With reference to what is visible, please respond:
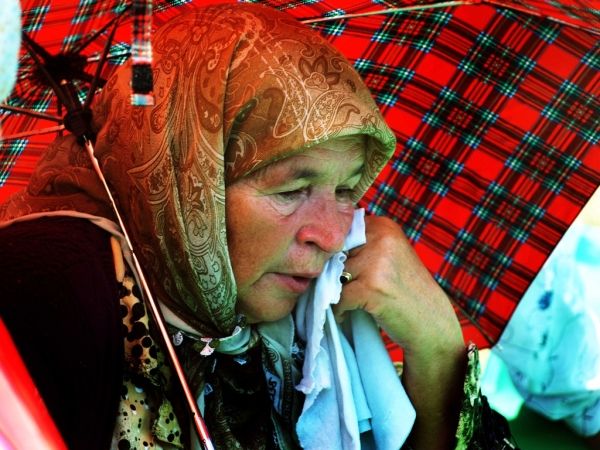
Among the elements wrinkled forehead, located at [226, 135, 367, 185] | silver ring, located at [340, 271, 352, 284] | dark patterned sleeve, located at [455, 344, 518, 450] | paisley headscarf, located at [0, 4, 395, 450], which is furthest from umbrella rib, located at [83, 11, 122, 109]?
dark patterned sleeve, located at [455, 344, 518, 450]

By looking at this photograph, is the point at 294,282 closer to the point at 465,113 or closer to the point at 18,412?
the point at 465,113

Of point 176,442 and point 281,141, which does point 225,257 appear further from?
point 176,442

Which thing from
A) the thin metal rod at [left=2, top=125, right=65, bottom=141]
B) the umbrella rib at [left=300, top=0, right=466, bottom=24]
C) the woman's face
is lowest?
the thin metal rod at [left=2, top=125, right=65, bottom=141]

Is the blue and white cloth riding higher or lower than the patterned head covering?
lower

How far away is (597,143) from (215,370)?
1.35m

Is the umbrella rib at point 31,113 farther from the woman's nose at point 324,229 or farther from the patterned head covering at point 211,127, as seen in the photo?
the woman's nose at point 324,229

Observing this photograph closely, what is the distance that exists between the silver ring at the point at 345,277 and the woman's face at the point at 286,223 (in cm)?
17

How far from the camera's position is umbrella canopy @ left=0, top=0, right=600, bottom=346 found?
2404 millimetres

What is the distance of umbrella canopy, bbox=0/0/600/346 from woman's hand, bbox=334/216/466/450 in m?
0.48

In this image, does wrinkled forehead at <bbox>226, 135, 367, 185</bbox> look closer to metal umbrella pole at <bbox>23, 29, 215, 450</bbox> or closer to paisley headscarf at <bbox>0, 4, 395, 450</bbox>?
paisley headscarf at <bbox>0, 4, 395, 450</bbox>

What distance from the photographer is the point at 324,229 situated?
2111 millimetres

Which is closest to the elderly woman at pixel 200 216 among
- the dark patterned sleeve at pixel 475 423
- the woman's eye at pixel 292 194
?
the woman's eye at pixel 292 194

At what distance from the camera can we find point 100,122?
228 centimetres

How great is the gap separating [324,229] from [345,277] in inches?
10.6
